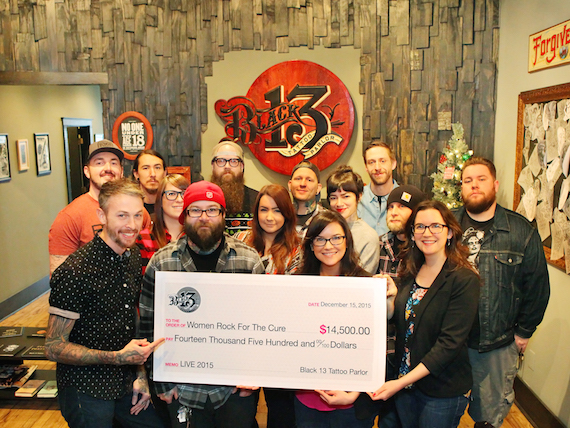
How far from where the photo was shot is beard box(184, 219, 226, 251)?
2.22 m

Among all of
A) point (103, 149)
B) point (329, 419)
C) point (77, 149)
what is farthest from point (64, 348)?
point (77, 149)

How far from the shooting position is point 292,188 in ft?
10.8

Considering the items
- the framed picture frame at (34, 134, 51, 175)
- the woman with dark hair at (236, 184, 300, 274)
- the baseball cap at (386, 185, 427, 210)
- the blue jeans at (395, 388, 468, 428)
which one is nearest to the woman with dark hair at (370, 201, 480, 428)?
the blue jeans at (395, 388, 468, 428)

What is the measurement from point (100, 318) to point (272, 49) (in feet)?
11.1

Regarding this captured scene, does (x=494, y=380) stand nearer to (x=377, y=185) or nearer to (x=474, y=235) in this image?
(x=474, y=235)

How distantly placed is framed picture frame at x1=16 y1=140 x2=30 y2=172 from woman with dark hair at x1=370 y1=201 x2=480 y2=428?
550 cm

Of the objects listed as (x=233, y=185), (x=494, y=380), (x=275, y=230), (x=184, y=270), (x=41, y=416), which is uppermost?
(x=233, y=185)

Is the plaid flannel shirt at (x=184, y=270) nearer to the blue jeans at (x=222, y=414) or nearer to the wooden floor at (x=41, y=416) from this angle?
the blue jeans at (x=222, y=414)

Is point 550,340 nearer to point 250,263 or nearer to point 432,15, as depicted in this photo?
point 250,263

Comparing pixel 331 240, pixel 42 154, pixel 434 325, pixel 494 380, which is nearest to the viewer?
pixel 434 325

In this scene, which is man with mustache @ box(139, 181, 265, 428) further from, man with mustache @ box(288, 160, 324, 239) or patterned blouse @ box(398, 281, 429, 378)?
man with mustache @ box(288, 160, 324, 239)

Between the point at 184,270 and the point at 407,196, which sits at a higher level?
the point at 407,196

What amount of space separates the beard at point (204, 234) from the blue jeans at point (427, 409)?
1.16m

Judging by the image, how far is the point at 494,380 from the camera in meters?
2.75
